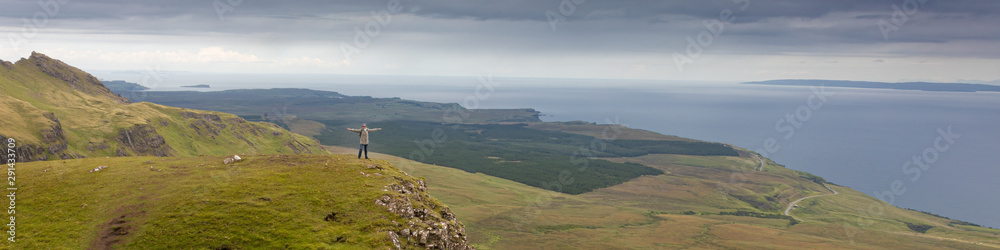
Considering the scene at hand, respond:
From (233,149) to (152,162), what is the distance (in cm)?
13379

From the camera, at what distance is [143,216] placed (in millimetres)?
32500

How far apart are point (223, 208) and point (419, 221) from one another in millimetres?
12767

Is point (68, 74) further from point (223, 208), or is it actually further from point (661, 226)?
point (661, 226)

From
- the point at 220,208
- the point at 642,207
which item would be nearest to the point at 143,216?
the point at 220,208

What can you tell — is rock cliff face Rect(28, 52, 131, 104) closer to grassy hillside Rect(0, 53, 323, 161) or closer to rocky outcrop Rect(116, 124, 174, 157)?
grassy hillside Rect(0, 53, 323, 161)

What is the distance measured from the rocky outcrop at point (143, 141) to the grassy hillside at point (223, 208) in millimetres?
89311

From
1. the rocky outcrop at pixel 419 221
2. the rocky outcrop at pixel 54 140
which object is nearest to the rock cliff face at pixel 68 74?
the rocky outcrop at pixel 54 140

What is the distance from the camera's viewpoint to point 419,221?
36.9 meters

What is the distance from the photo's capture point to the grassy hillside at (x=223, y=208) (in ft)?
102

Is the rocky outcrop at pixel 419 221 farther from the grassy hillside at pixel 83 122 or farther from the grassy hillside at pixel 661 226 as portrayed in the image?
the grassy hillside at pixel 83 122

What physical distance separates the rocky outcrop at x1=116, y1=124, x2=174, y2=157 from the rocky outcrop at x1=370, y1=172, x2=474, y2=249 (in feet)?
333

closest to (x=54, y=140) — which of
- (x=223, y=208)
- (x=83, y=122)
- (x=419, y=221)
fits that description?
(x=83, y=122)

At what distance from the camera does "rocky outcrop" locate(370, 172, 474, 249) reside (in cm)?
3481

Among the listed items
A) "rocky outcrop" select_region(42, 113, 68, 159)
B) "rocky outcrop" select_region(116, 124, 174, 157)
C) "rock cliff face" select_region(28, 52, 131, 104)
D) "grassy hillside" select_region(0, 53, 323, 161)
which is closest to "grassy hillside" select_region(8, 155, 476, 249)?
"grassy hillside" select_region(0, 53, 323, 161)
